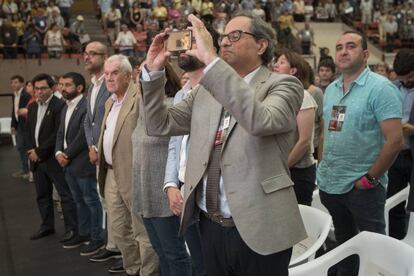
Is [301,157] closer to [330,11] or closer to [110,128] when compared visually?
[110,128]

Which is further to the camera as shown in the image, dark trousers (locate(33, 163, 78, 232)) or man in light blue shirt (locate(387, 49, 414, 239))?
dark trousers (locate(33, 163, 78, 232))

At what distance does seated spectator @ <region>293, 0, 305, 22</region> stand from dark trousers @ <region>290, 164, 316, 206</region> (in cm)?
1378

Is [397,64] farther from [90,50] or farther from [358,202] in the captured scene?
[90,50]

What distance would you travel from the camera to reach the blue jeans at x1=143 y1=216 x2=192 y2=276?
2375mm

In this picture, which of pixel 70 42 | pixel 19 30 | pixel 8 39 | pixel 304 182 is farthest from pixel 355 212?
pixel 19 30

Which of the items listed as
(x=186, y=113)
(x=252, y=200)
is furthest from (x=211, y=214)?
(x=186, y=113)

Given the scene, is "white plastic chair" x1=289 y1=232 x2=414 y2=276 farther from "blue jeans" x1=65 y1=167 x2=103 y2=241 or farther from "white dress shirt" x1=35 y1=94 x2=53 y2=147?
"white dress shirt" x1=35 y1=94 x2=53 y2=147

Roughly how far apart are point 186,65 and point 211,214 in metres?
0.71

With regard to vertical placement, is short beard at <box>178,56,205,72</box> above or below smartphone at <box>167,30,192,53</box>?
below

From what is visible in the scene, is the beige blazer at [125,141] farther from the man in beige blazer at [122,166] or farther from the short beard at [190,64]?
the short beard at [190,64]

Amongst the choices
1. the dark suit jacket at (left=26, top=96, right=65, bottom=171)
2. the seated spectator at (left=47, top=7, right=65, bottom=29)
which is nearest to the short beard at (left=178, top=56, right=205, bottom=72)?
the dark suit jacket at (left=26, top=96, right=65, bottom=171)

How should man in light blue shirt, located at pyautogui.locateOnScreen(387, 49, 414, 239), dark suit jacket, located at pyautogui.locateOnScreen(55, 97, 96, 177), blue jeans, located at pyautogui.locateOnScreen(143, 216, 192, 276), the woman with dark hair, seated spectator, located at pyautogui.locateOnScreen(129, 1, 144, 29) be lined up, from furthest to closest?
seated spectator, located at pyautogui.locateOnScreen(129, 1, 144, 29)
dark suit jacket, located at pyautogui.locateOnScreen(55, 97, 96, 177)
man in light blue shirt, located at pyautogui.locateOnScreen(387, 49, 414, 239)
the woman with dark hair
blue jeans, located at pyautogui.locateOnScreen(143, 216, 192, 276)

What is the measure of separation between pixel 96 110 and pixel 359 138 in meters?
1.84

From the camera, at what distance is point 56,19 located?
12719mm
